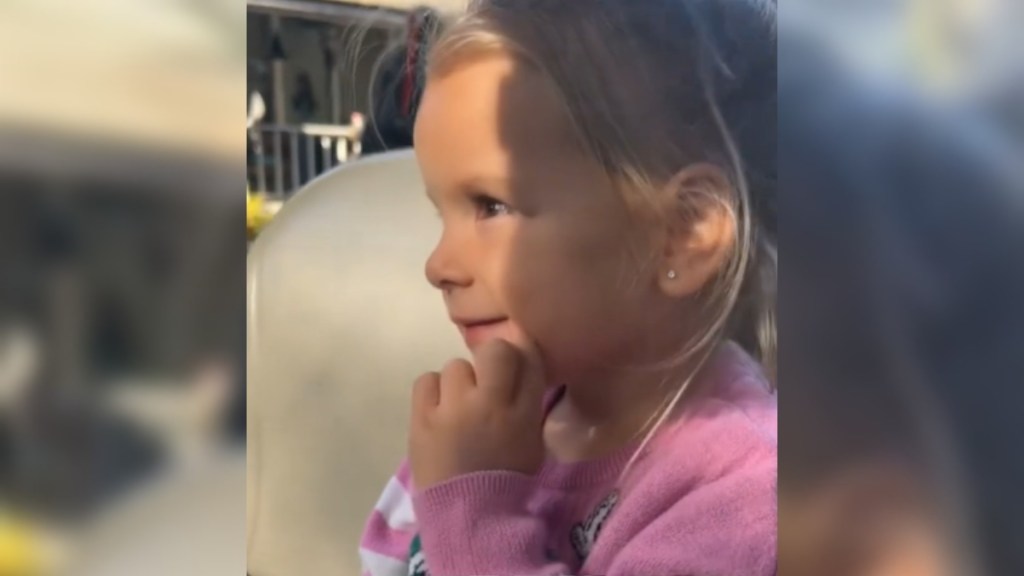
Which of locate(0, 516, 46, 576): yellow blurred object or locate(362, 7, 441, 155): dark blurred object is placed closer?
locate(0, 516, 46, 576): yellow blurred object

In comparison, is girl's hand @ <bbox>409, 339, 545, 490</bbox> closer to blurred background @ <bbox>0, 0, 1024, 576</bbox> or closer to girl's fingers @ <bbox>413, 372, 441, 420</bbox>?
girl's fingers @ <bbox>413, 372, 441, 420</bbox>

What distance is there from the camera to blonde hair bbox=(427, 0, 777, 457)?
53cm

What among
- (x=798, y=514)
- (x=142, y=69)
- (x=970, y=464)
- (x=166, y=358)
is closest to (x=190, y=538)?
(x=166, y=358)

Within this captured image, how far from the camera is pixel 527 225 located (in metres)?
0.53

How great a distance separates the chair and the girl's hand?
0.02m

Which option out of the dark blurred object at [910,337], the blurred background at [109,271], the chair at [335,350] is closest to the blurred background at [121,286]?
the blurred background at [109,271]

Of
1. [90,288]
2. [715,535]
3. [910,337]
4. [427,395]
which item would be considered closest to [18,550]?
[90,288]

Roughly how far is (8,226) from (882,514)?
1.72 feet

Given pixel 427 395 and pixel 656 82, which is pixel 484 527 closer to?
pixel 427 395

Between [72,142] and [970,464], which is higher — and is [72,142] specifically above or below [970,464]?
above

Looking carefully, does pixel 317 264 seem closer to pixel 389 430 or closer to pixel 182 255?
pixel 389 430

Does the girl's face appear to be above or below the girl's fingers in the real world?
above

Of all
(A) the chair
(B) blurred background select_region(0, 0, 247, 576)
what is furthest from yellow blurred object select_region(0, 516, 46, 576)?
(A) the chair

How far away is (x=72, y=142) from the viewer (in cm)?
41
